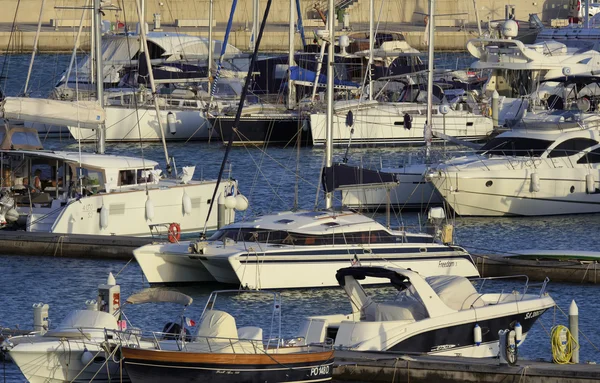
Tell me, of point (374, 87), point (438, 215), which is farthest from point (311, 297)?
point (374, 87)

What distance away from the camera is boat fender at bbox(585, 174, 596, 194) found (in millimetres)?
39031

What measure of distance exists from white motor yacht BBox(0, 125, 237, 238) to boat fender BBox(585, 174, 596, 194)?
9232mm

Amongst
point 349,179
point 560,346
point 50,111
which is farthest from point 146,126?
point 560,346

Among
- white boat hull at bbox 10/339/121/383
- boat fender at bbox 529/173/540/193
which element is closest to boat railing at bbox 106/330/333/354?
white boat hull at bbox 10/339/121/383

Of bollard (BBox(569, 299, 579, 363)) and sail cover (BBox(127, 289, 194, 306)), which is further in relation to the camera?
bollard (BBox(569, 299, 579, 363))

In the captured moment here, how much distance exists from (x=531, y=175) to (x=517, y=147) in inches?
53.0

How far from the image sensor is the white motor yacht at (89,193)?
33844 mm

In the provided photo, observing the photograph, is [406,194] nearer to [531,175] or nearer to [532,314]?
[531,175]

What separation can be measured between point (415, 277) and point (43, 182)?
1448 centimetres

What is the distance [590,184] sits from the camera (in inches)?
1540

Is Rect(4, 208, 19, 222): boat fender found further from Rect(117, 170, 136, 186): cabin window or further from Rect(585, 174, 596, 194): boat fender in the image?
Rect(585, 174, 596, 194): boat fender

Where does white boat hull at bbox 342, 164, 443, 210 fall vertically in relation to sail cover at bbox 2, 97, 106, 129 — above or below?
below

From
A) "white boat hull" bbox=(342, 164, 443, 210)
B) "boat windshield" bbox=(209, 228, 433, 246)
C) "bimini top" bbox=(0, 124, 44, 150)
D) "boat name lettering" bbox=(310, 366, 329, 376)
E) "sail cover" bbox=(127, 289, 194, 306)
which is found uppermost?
"bimini top" bbox=(0, 124, 44, 150)

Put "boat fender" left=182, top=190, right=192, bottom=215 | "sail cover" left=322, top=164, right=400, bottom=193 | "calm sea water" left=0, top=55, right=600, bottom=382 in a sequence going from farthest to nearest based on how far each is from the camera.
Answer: "boat fender" left=182, top=190, right=192, bottom=215 → "sail cover" left=322, top=164, right=400, bottom=193 → "calm sea water" left=0, top=55, right=600, bottom=382
